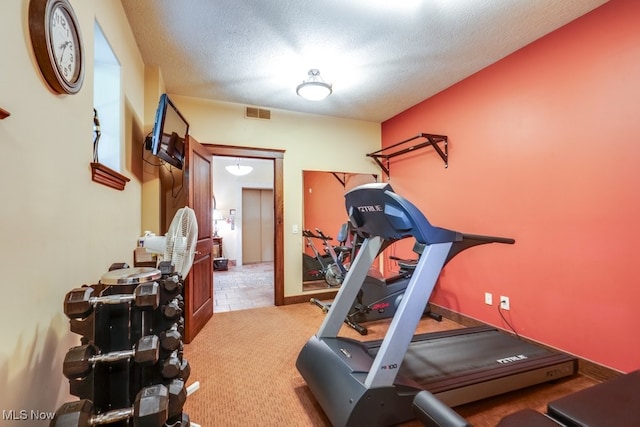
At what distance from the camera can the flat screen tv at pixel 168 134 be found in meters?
2.37

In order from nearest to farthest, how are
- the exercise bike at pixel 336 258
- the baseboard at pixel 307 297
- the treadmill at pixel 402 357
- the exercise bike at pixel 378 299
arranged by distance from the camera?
the treadmill at pixel 402 357
the exercise bike at pixel 378 299
the exercise bike at pixel 336 258
the baseboard at pixel 307 297

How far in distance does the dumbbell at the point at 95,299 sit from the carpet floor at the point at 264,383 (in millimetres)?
1023

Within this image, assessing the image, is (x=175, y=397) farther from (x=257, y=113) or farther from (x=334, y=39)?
(x=257, y=113)

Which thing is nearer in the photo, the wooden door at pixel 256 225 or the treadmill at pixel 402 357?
the treadmill at pixel 402 357

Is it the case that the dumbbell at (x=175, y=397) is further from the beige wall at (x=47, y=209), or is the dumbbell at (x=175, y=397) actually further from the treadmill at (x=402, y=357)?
the treadmill at (x=402, y=357)

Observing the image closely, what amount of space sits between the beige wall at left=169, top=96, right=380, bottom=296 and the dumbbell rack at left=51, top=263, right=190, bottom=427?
9.26ft

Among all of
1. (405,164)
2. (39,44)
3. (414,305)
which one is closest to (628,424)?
(414,305)

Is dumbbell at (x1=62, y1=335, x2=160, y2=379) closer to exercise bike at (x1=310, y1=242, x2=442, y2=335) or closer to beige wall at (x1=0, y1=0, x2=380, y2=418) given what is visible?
beige wall at (x1=0, y1=0, x2=380, y2=418)

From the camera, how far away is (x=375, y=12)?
87.0 inches

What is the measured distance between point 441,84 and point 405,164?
117 centimetres

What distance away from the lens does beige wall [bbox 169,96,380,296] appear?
3768mm

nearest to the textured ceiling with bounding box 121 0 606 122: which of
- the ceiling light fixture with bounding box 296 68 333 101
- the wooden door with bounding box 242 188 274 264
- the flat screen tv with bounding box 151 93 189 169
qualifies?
the ceiling light fixture with bounding box 296 68 333 101

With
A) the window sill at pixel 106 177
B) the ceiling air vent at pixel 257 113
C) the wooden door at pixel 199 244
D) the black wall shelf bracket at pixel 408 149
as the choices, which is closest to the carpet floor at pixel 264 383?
the wooden door at pixel 199 244

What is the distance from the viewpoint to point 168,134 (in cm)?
263
